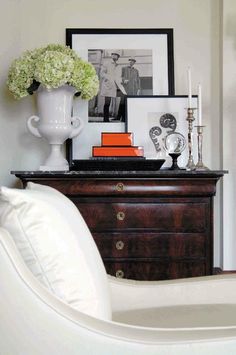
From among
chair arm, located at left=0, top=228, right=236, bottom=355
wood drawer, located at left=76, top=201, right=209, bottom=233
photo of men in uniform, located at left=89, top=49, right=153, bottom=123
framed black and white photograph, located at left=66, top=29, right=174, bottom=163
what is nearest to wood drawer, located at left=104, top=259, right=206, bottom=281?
wood drawer, located at left=76, top=201, right=209, bottom=233

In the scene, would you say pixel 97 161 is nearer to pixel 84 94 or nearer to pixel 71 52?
pixel 84 94

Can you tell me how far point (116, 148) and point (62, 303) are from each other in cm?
160

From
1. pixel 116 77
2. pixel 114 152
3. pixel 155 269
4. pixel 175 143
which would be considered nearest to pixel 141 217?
pixel 155 269

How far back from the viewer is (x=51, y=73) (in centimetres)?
232

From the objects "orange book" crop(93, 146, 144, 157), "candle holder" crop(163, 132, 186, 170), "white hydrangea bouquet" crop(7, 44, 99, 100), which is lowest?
"orange book" crop(93, 146, 144, 157)

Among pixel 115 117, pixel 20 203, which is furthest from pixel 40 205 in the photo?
pixel 115 117

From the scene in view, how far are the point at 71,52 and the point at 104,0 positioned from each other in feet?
1.90

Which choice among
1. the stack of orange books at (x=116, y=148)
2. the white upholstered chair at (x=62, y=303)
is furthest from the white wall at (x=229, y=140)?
the white upholstered chair at (x=62, y=303)

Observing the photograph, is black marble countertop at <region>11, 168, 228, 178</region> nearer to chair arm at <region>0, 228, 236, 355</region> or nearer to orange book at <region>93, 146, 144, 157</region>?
orange book at <region>93, 146, 144, 157</region>

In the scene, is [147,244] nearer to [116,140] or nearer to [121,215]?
[121,215]

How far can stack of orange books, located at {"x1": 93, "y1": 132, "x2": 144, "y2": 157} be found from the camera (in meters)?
2.49

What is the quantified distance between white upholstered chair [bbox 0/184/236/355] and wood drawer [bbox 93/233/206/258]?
0.89 metres

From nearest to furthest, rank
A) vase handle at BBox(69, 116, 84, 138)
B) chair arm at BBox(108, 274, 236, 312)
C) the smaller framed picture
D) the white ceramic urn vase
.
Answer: chair arm at BBox(108, 274, 236, 312) → the white ceramic urn vase → vase handle at BBox(69, 116, 84, 138) → the smaller framed picture

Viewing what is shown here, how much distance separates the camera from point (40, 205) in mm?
1113
